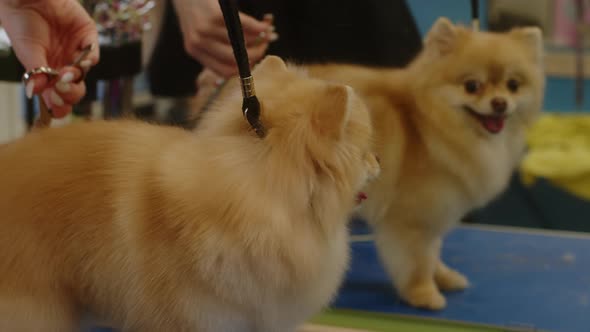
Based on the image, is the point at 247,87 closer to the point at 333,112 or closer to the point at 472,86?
the point at 333,112

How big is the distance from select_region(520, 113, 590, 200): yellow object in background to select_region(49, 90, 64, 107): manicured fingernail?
1.50 m

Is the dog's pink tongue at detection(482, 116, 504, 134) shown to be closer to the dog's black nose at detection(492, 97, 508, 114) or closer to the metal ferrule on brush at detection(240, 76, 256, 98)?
the dog's black nose at detection(492, 97, 508, 114)

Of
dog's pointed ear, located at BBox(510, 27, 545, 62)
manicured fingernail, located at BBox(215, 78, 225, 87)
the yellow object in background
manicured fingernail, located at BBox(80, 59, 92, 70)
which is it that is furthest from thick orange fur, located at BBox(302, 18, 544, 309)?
the yellow object in background

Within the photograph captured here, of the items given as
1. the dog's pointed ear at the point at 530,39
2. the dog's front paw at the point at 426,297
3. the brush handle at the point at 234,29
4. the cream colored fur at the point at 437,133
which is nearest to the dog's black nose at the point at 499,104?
the cream colored fur at the point at 437,133

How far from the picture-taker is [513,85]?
1341 millimetres

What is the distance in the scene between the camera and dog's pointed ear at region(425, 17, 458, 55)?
52.7 inches

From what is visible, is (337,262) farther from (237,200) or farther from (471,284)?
(471,284)

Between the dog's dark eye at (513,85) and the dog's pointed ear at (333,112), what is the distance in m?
0.71

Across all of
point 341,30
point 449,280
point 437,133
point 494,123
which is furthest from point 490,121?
point 341,30

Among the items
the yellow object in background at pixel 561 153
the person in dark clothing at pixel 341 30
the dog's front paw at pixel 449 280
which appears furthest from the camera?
the yellow object in background at pixel 561 153

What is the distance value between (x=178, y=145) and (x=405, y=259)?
0.79m

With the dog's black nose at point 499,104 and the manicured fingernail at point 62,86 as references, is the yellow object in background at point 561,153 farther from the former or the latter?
the manicured fingernail at point 62,86

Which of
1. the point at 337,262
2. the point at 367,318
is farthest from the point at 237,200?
the point at 367,318

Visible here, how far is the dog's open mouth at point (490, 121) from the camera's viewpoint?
1.37 m
